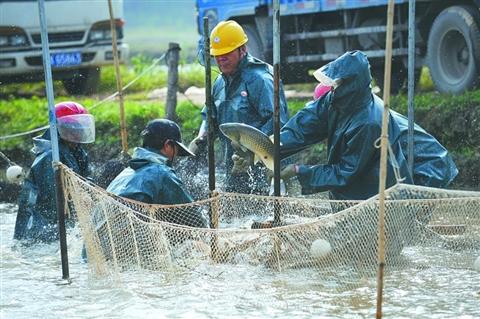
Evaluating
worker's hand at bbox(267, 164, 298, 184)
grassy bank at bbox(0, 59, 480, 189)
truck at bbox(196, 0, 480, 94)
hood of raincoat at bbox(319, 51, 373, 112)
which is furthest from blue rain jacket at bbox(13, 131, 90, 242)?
truck at bbox(196, 0, 480, 94)

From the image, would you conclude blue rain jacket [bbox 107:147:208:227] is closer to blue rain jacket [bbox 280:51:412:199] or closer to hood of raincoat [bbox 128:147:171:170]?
hood of raincoat [bbox 128:147:171:170]

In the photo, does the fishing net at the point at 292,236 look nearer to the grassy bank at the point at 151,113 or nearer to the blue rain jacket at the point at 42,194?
the blue rain jacket at the point at 42,194

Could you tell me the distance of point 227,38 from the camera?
884 cm

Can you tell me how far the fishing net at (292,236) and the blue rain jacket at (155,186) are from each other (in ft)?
0.17

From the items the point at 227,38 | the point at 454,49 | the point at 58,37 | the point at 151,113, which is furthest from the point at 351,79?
the point at 58,37

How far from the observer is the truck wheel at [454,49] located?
11656 millimetres

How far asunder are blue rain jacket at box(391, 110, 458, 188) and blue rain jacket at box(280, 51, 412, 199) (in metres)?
0.47

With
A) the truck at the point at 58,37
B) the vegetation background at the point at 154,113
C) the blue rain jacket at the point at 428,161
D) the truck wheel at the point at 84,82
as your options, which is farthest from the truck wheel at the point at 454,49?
the truck wheel at the point at 84,82

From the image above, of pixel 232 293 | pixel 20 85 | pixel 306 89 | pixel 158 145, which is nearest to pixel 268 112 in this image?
pixel 158 145

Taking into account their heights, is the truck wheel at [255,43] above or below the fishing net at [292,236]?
above

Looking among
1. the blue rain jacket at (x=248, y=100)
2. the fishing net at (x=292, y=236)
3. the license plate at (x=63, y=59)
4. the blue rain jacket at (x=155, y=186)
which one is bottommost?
the fishing net at (x=292, y=236)

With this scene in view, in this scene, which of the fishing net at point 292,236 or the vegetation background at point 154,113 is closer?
the fishing net at point 292,236

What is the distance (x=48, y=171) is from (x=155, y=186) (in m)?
1.43

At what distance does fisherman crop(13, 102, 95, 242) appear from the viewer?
8.65 metres
